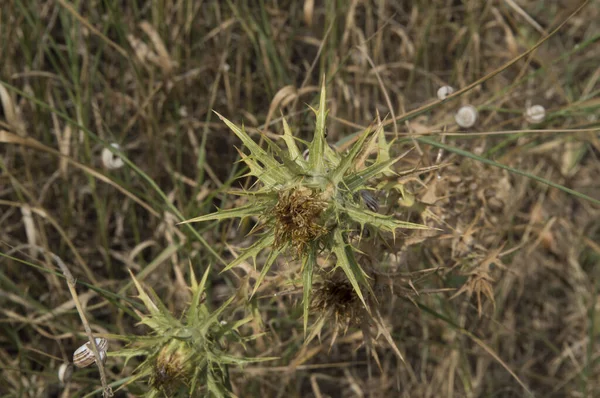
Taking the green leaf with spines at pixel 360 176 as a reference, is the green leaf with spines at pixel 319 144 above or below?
above

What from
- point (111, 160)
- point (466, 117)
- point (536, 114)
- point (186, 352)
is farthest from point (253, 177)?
point (536, 114)

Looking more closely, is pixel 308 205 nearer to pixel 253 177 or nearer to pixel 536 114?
pixel 253 177

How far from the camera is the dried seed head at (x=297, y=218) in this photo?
62.5 inches

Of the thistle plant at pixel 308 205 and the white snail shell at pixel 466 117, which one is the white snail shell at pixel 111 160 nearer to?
the thistle plant at pixel 308 205

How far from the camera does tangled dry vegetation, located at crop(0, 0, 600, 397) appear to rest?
2.70 meters

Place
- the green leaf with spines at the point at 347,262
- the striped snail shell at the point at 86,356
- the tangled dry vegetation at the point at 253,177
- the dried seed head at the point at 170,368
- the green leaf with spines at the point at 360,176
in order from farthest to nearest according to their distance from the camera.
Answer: the tangled dry vegetation at the point at 253,177, the striped snail shell at the point at 86,356, the dried seed head at the point at 170,368, the green leaf with spines at the point at 360,176, the green leaf with spines at the point at 347,262

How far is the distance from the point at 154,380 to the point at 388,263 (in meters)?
0.89

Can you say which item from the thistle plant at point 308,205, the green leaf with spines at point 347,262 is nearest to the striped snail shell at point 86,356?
the thistle plant at point 308,205

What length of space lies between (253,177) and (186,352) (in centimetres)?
84

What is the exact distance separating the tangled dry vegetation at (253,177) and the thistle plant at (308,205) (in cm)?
71

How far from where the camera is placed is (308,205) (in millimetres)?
1600

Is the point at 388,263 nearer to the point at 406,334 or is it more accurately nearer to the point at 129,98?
the point at 406,334

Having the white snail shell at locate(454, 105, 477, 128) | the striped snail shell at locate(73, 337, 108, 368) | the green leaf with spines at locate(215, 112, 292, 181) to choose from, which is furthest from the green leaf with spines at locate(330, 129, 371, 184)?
the white snail shell at locate(454, 105, 477, 128)

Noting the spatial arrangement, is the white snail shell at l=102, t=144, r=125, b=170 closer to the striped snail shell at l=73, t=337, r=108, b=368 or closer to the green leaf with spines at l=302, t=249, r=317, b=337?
the striped snail shell at l=73, t=337, r=108, b=368
